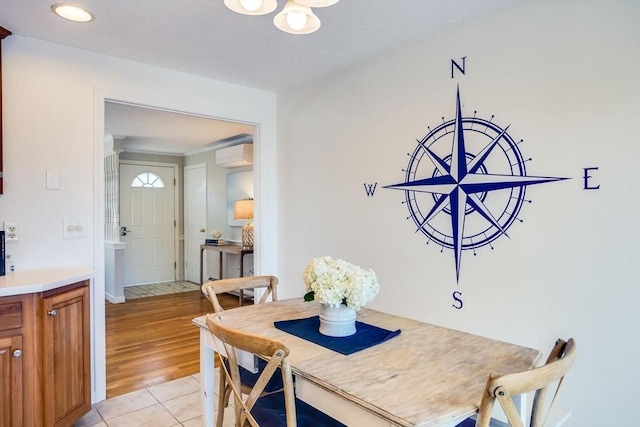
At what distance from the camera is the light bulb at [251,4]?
1468mm

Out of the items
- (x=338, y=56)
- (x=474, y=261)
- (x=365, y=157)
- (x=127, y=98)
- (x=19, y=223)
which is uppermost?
(x=338, y=56)

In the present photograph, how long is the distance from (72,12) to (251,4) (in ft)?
4.15

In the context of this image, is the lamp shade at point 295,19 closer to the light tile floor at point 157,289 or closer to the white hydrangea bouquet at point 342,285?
the white hydrangea bouquet at point 342,285

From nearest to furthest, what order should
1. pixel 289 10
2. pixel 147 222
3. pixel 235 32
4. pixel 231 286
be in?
1. pixel 289 10
2. pixel 231 286
3. pixel 235 32
4. pixel 147 222

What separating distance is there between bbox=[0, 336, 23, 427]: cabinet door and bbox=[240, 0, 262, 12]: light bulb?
6.04ft

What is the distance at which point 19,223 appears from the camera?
7.96 ft

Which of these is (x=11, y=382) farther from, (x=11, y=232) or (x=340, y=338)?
(x=340, y=338)

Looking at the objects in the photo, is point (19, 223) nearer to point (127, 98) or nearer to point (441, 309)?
point (127, 98)

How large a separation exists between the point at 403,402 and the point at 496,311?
128cm

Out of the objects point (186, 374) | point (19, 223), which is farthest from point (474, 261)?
point (19, 223)

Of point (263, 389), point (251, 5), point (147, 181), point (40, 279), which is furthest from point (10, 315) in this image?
point (147, 181)

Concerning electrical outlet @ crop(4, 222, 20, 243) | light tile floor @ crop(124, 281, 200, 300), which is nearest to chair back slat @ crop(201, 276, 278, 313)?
electrical outlet @ crop(4, 222, 20, 243)

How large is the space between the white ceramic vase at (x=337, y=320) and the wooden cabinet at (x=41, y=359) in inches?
56.9

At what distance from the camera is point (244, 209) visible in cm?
534
